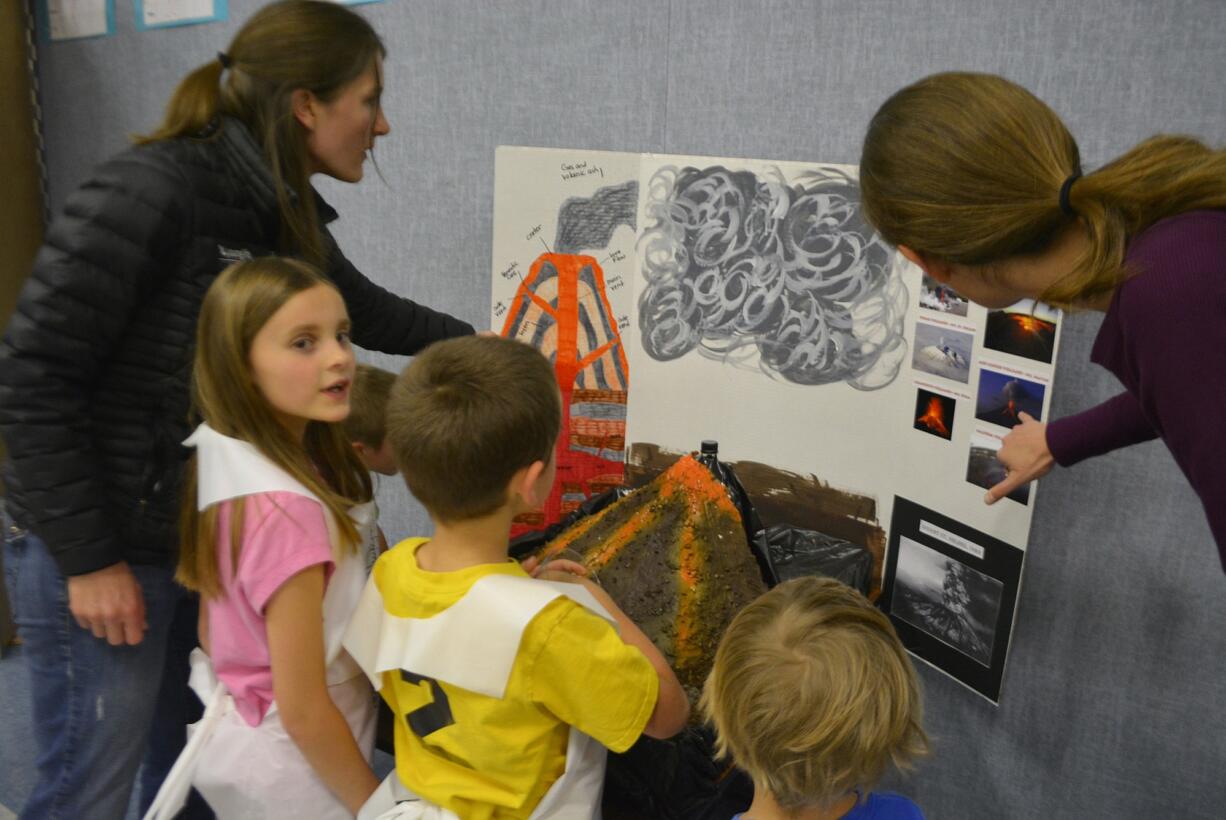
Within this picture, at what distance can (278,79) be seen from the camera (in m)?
1.28

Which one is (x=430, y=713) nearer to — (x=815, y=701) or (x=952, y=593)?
(x=815, y=701)

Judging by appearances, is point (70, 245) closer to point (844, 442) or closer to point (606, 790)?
point (606, 790)

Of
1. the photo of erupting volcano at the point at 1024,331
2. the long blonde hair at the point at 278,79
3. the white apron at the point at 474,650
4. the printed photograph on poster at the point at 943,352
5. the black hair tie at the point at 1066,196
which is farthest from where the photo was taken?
the printed photograph on poster at the point at 943,352

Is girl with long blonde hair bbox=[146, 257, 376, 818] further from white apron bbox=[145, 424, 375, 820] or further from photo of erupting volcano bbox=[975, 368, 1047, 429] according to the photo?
photo of erupting volcano bbox=[975, 368, 1047, 429]

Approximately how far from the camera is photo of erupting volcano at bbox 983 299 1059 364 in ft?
4.63

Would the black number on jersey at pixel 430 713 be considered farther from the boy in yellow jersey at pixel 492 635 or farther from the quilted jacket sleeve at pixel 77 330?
the quilted jacket sleeve at pixel 77 330

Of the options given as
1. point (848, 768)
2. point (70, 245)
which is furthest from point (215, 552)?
point (848, 768)

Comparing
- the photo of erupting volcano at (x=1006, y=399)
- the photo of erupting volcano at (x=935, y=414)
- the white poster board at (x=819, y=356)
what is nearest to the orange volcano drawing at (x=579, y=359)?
the white poster board at (x=819, y=356)

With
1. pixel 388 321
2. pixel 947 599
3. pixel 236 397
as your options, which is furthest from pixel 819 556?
pixel 236 397

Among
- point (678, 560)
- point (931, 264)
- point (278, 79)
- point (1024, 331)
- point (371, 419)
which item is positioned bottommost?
point (678, 560)

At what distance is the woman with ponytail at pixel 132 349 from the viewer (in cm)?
116

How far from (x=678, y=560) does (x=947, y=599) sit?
1.65ft

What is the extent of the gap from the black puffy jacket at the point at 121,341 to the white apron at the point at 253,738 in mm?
101

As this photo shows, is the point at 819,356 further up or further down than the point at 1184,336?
further down
